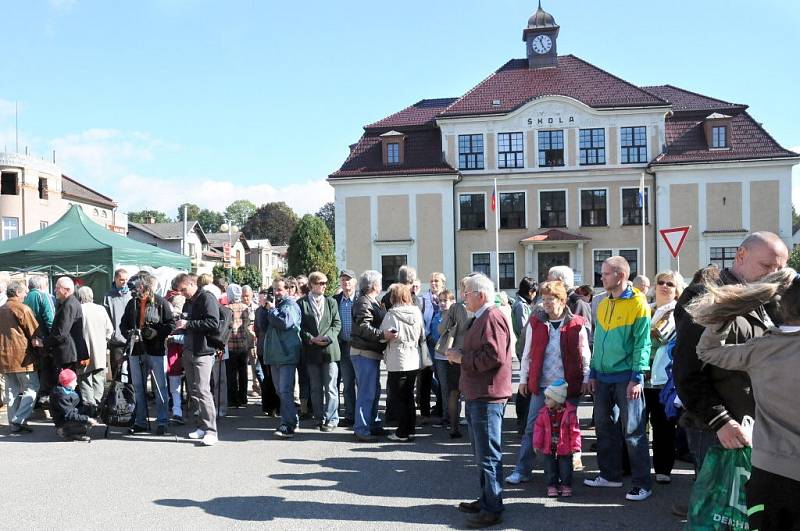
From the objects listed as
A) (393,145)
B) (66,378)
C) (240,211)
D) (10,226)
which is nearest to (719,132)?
(393,145)

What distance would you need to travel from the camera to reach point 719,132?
33406mm

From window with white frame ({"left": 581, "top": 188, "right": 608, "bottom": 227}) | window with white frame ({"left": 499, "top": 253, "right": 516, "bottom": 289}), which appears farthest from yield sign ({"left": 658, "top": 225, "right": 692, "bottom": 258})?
window with white frame ({"left": 581, "top": 188, "right": 608, "bottom": 227})


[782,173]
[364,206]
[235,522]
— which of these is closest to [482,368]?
[235,522]

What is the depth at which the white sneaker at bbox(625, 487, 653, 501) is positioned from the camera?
5473mm

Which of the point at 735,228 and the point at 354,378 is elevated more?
the point at 735,228

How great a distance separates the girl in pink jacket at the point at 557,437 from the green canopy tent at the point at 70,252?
422 inches

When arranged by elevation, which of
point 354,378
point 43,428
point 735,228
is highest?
point 735,228

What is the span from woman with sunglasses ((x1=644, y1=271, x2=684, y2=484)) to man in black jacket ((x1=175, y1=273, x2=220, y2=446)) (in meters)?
5.00

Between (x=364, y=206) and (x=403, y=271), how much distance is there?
2703 cm

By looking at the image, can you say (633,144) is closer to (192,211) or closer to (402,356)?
(402,356)

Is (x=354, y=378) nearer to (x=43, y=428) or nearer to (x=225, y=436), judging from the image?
(x=225, y=436)

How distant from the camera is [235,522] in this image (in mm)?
5078

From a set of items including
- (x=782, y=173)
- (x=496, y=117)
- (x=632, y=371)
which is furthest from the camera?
(x=496, y=117)

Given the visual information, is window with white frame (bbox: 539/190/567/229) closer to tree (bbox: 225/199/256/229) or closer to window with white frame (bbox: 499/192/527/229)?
window with white frame (bbox: 499/192/527/229)
